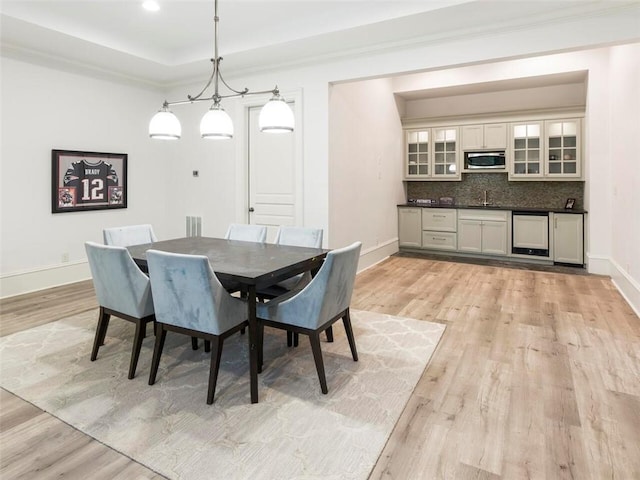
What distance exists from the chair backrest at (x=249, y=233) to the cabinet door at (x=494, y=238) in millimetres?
4308

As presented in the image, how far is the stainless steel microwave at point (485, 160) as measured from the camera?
6652 mm

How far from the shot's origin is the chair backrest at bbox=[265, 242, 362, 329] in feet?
7.57

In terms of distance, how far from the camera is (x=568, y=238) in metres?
5.98

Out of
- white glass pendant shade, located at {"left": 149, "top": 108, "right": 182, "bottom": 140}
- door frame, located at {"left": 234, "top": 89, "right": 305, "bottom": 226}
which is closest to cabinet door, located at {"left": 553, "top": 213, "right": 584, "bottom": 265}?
door frame, located at {"left": 234, "top": 89, "right": 305, "bottom": 226}

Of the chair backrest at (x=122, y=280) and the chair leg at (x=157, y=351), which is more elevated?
the chair backrest at (x=122, y=280)

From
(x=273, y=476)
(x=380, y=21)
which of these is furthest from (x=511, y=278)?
(x=273, y=476)

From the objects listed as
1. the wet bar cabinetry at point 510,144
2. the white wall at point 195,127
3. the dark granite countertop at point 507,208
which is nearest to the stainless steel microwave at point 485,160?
the wet bar cabinetry at point 510,144

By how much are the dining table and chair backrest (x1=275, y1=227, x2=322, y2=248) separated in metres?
0.20

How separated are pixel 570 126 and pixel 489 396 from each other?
5358 millimetres

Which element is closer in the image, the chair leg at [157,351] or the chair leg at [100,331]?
the chair leg at [157,351]

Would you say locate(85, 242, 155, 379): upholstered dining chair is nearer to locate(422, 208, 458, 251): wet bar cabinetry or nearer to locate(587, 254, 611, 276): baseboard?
locate(422, 208, 458, 251): wet bar cabinetry

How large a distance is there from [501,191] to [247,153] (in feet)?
14.4

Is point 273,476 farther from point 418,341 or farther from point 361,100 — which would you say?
point 361,100

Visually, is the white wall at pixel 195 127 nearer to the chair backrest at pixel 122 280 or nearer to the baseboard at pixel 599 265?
the baseboard at pixel 599 265
